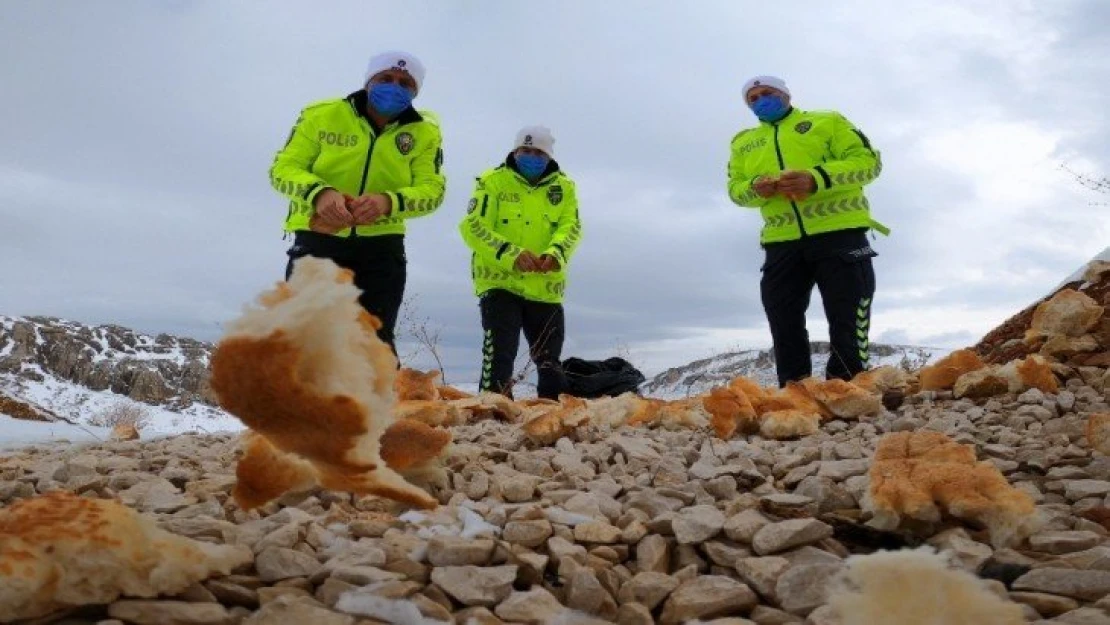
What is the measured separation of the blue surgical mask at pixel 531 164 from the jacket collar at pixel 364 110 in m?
1.55

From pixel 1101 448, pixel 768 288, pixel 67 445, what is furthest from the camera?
pixel 768 288

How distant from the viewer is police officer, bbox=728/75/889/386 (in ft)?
18.0

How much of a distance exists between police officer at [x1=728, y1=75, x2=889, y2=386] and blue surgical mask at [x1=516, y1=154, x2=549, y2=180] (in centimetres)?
149

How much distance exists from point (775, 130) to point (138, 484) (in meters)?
4.85

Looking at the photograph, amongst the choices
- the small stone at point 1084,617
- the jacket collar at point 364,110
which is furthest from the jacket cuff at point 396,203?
the small stone at point 1084,617

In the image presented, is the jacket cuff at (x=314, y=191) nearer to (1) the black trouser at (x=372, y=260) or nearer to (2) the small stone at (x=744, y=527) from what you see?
(1) the black trouser at (x=372, y=260)

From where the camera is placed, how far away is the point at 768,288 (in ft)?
19.4

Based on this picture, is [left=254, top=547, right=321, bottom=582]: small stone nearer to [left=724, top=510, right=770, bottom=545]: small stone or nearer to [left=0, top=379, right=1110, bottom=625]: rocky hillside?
[left=0, top=379, right=1110, bottom=625]: rocky hillside

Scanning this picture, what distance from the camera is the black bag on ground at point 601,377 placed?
24.5 feet

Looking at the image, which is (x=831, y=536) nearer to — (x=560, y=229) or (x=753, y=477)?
(x=753, y=477)

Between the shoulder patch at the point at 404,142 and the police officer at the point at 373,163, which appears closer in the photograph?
the police officer at the point at 373,163

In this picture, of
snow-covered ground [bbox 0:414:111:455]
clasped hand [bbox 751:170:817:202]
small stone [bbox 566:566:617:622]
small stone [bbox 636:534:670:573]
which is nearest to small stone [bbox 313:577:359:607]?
small stone [bbox 566:566:617:622]

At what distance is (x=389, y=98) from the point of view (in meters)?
5.08

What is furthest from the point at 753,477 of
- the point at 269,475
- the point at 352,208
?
the point at 352,208
